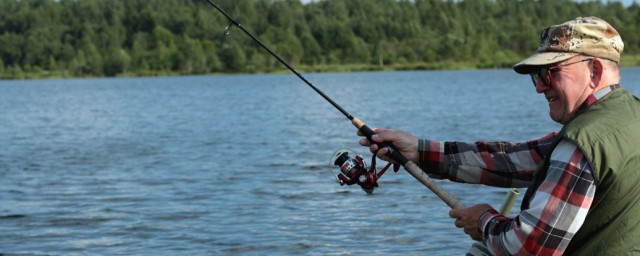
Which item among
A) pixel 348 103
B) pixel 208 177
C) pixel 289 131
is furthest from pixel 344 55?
pixel 208 177

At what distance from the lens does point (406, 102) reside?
45.1m

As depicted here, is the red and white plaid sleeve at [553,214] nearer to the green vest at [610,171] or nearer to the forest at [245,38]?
the green vest at [610,171]

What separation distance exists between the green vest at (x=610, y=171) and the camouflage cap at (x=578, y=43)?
0.46ft

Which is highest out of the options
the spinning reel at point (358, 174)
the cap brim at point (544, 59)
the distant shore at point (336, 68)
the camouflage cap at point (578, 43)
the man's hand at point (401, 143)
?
the camouflage cap at point (578, 43)

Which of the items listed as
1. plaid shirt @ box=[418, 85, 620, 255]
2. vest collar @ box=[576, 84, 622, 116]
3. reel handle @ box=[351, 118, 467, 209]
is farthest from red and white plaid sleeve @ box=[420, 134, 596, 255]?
reel handle @ box=[351, 118, 467, 209]

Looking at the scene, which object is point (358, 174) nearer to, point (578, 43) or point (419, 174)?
point (419, 174)

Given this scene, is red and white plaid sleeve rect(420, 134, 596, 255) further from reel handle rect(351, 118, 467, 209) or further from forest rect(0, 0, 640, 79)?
forest rect(0, 0, 640, 79)

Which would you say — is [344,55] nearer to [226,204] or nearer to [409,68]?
[409,68]

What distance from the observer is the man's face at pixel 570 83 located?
3287 mm

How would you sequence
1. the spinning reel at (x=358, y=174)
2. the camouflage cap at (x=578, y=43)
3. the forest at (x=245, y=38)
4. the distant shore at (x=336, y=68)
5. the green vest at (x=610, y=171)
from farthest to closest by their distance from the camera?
the forest at (x=245, y=38)
the distant shore at (x=336, y=68)
the spinning reel at (x=358, y=174)
the camouflage cap at (x=578, y=43)
the green vest at (x=610, y=171)

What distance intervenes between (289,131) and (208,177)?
36.4 ft

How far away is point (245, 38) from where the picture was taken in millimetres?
119500

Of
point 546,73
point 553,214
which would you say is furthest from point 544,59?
point 553,214

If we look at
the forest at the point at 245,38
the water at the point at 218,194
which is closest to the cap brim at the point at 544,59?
the water at the point at 218,194
